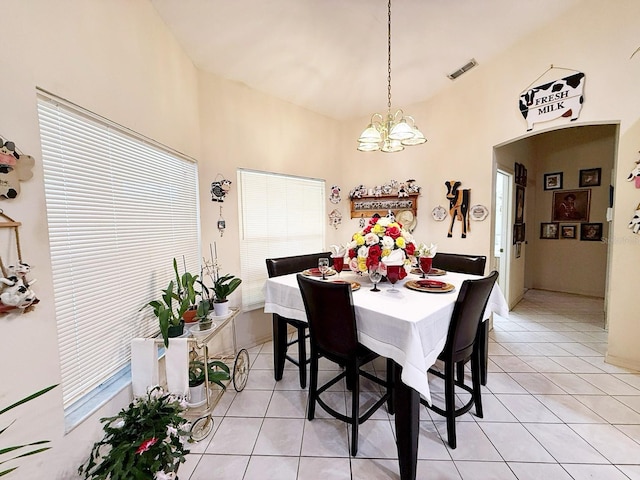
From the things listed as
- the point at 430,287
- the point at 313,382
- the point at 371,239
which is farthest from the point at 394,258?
the point at 313,382

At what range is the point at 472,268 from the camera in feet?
7.91

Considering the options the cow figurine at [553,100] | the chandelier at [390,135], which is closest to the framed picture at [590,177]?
the cow figurine at [553,100]

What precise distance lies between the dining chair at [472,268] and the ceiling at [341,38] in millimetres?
1986

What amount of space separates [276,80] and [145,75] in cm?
139

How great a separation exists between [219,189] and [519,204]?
4.38 m

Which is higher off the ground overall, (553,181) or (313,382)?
(553,181)

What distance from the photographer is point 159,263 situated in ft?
6.58

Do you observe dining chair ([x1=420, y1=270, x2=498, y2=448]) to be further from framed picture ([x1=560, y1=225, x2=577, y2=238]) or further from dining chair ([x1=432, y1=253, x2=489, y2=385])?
framed picture ([x1=560, y1=225, x2=577, y2=238])

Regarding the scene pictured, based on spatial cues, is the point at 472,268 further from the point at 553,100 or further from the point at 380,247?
the point at 553,100

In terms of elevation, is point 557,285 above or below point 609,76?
below

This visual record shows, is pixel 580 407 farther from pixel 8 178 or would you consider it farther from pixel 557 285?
pixel 557 285

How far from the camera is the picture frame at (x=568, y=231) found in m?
4.75

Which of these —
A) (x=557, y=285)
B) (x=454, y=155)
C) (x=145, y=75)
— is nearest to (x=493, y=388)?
(x=454, y=155)

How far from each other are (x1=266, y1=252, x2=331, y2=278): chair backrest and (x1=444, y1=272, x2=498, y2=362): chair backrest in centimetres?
148
